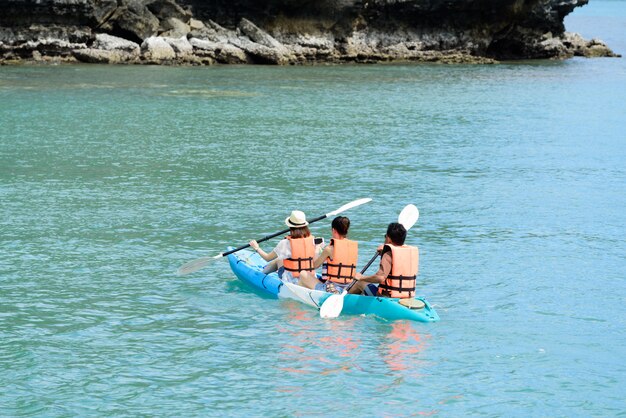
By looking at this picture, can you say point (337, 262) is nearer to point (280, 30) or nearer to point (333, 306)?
point (333, 306)

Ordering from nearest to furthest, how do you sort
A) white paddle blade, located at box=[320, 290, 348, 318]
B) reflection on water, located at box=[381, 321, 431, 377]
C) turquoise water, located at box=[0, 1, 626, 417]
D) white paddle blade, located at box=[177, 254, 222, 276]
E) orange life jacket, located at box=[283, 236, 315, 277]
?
1. turquoise water, located at box=[0, 1, 626, 417]
2. reflection on water, located at box=[381, 321, 431, 377]
3. white paddle blade, located at box=[320, 290, 348, 318]
4. orange life jacket, located at box=[283, 236, 315, 277]
5. white paddle blade, located at box=[177, 254, 222, 276]

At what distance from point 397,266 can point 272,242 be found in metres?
5.37

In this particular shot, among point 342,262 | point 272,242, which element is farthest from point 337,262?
point 272,242

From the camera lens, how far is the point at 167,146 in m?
26.2

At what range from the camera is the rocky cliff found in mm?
49594

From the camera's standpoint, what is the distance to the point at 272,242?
55.3 ft

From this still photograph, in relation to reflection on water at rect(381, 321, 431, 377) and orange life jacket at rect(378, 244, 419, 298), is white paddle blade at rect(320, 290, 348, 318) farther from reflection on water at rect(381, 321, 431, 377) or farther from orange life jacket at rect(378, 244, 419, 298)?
reflection on water at rect(381, 321, 431, 377)

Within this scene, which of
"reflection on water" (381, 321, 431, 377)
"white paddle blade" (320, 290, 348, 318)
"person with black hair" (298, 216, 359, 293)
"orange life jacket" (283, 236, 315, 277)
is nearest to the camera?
"reflection on water" (381, 321, 431, 377)

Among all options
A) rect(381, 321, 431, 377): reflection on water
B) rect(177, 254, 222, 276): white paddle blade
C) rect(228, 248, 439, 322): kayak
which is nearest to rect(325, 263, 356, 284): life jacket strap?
rect(228, 248, 439, 322): kayak

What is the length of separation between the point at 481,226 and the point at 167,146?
1103 cm

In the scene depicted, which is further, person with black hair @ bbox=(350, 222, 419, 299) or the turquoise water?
person with black hair @ bbox=(350, 222, 419, 299)

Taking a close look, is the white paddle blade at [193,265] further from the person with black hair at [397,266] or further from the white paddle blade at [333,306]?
the person with black hair at [397,266]

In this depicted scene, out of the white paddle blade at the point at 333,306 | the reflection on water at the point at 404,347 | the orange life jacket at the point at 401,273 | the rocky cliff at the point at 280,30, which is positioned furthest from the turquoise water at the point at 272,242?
the rocky cliff at the point at 280,30

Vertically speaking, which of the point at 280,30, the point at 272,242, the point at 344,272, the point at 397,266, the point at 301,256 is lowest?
the point at 272,242
